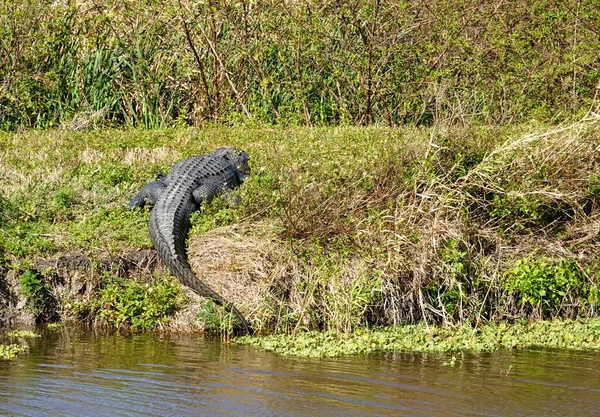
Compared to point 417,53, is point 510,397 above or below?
below

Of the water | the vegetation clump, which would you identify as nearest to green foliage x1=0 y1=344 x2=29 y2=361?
the water

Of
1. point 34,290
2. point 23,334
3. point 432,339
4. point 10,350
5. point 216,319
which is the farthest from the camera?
point 34,290

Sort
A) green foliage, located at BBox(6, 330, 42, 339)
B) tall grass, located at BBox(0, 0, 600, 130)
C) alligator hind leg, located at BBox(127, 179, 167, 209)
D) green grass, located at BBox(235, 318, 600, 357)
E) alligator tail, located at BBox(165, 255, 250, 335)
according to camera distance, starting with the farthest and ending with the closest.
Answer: tall grass, located at BBox(0, 0, 600, 130) < alligator hind leg, located at BBox(127, 179, 167, 209) < alligator tail, located at BBox(165, 255, 250, 335) < green foliage, located at BBox(6, 330, 42, 339) < green grass, located at BBox(235, 318, 600, 357)

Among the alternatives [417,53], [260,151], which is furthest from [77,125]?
[417,53]

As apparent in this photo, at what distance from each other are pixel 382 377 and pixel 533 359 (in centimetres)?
125

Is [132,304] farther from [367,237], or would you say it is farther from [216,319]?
[367,237]

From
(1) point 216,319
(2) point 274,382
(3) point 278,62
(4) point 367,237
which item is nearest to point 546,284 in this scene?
(4) point 367,237

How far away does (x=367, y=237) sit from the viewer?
7703 millimetres

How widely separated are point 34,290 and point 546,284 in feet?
13.2

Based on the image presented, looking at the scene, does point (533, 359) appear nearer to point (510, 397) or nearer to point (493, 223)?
point (510, 397)

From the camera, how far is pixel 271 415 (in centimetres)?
512

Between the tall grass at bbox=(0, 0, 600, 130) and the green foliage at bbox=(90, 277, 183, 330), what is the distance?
488 cm

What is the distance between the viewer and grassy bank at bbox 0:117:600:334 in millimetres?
7461

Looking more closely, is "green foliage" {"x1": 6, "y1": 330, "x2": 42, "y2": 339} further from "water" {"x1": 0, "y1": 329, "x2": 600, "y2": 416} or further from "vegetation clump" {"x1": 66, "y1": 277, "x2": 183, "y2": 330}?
"vegetation clump" {"x1": 66, "y1": 277, "x2": 183, "y2": 330}
